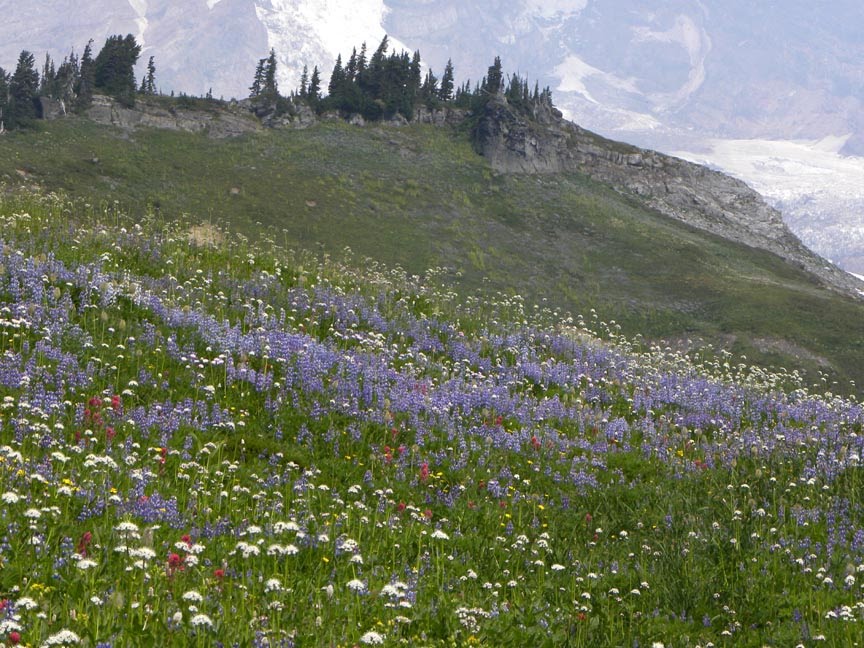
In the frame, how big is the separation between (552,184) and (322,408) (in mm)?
87648

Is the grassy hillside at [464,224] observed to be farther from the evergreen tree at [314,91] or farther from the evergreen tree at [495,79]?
the evergreen tree at [495,79]

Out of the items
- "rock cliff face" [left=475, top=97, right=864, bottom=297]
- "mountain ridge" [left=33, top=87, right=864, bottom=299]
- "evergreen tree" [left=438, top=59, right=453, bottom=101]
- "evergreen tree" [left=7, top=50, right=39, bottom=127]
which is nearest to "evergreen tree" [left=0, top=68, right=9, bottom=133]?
"evergreen tree" [left=7, top=50, right=39, bottom=127]

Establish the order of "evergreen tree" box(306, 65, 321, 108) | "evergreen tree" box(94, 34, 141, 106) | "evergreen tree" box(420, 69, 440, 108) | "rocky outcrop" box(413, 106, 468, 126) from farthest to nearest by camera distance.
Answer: "evergreen tree" box(420, 69, 440, 108) → "rocky outcrop" box(413, 106, 468, 126) → "evergreen tree" box(306, 65, 321, 108) → "evergreen tree" box(94, 34, 141, 106)

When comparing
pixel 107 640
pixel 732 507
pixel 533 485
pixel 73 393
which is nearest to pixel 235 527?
pixel 107 640

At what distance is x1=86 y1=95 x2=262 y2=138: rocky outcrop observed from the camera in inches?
A: 3211

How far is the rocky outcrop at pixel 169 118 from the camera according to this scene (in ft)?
268

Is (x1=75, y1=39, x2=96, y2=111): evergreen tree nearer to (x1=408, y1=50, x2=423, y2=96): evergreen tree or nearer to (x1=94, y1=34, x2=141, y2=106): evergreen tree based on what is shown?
(x1=94, y1=34, x2=141, y2=106): evergreen tree

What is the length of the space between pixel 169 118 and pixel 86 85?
10.1m

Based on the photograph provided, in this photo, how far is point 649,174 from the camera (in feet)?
372

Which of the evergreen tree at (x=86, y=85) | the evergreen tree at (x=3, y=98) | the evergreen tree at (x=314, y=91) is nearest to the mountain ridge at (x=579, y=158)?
the evergreen tree at (x=86, y=85)

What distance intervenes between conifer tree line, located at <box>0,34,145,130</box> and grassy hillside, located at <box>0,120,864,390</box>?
14.7 ft

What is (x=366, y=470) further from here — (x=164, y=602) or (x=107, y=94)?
(x=107, y=94)

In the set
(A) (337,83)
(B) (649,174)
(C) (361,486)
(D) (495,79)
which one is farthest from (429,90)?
(C) (361,486)

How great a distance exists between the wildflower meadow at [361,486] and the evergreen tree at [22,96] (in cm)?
6664
